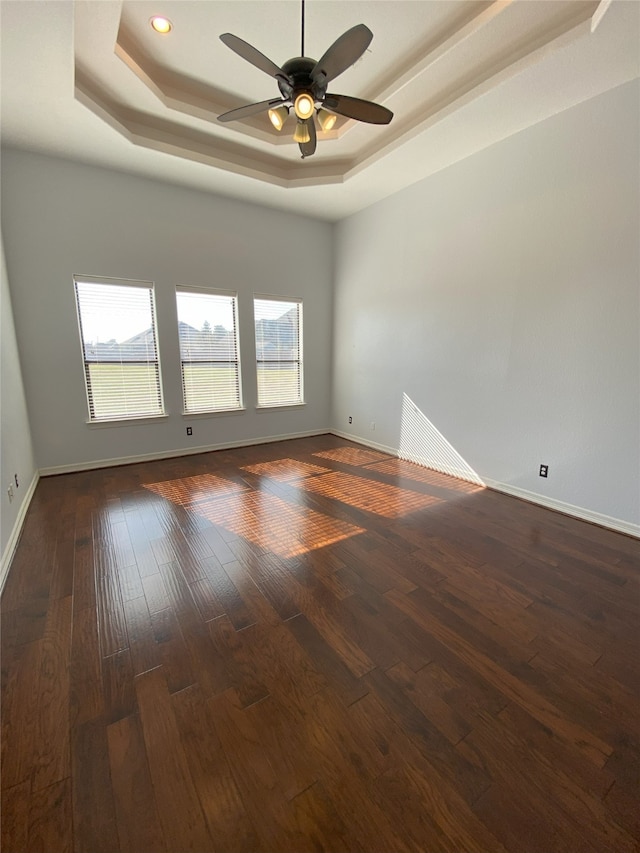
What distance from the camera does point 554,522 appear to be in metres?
2.92

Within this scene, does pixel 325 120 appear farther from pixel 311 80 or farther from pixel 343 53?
pixel 343 53

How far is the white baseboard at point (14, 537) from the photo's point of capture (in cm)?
214

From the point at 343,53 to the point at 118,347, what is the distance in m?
3.48

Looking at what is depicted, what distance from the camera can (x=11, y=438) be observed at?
279 centimetres

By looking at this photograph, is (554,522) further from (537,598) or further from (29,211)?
(29,211)

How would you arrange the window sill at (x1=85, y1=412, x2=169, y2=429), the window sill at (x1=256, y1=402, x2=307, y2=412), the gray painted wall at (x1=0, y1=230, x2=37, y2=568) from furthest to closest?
the window sill at (x1=256, y1=402, x2=307, y2=412)
the window sill at (x1=85, y1=412, x2=169, y2=429)
the gray painted wall at (x1=0, y1=230, x2=37, y2=568)

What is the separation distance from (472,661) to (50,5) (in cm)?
396

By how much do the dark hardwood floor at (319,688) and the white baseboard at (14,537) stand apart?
6 cm

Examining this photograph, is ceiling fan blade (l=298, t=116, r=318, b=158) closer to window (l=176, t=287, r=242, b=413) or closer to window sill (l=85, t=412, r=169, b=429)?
window (l=176, t=287, r=242, b=413)

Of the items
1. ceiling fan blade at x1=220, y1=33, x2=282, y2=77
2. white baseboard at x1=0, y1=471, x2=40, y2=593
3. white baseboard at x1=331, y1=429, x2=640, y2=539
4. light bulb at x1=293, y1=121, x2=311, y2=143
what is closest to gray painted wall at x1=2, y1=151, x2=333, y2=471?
white baseboard at x1=0, y1=471, x2=40, y2=593

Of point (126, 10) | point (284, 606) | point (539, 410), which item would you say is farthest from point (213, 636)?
point (126, 10)

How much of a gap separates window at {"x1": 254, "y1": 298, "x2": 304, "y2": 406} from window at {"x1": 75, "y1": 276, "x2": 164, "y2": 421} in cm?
139

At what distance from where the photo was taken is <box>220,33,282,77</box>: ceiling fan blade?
Answer: 5.78 ft

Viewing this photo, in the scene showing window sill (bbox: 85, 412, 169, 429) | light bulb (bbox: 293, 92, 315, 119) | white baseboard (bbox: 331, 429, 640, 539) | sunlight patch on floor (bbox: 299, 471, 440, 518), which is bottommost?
sunlight patch on floor (bbox: 299, 471, 440, 518)
